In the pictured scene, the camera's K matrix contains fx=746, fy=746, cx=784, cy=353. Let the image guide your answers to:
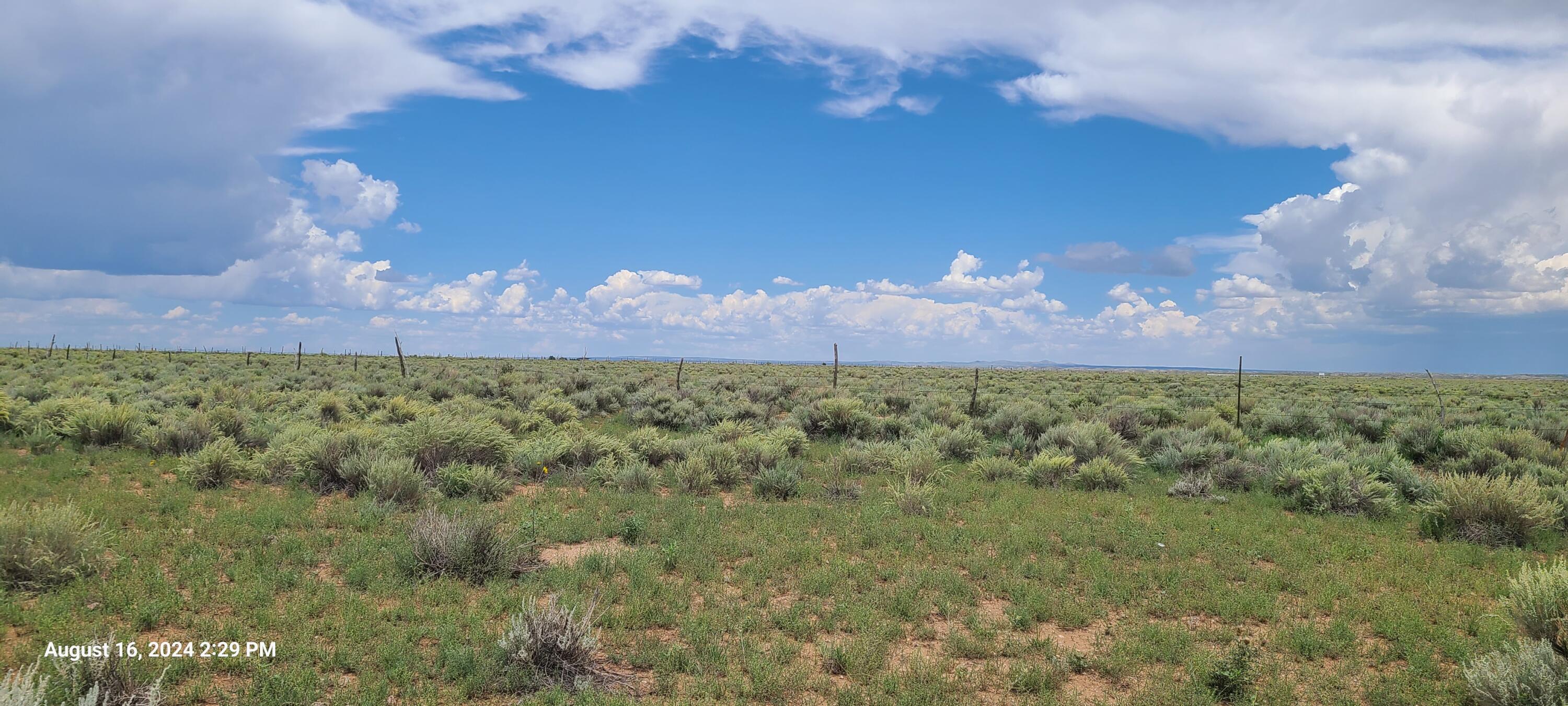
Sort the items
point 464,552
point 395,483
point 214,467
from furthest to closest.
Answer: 1. point 214,467
2. point 395,483
3. point 464,552

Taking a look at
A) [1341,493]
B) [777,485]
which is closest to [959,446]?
[777,485]

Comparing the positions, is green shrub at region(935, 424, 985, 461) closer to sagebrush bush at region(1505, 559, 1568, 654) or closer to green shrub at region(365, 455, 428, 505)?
Answer: green shrub at region(365, 455, 428, 505)

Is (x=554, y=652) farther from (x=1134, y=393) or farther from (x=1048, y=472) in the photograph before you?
(x=1134, y=393)

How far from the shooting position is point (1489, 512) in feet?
32.9

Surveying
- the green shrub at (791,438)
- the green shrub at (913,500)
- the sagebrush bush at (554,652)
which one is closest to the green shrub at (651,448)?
the green shrub at (791,438)

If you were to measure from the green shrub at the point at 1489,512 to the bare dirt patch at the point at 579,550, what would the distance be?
1099cm

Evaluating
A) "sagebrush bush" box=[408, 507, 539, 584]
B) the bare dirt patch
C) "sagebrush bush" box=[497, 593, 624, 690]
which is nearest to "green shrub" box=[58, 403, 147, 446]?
"sagebrush bush" box=[408, 507, 539, 584]

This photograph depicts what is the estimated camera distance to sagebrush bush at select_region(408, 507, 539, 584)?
767cm

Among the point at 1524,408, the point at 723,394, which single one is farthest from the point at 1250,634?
the point at 1524,408

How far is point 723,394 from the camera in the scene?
88.4ft

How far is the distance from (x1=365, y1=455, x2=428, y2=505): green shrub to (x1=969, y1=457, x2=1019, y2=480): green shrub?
380 inches

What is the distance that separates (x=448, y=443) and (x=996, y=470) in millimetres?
9969

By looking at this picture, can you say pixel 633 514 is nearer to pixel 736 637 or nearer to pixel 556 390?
pixel 736 637

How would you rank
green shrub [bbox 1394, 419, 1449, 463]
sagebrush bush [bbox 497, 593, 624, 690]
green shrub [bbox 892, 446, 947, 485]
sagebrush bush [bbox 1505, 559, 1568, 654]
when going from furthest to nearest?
1. green shrub [bbox 1394, 419, 1449, 463]
2. green shrub [bbox 892, 446, 947, 485]
3. sagebrush bush [bbox 497, 593, 624, 690]
4. sagebrush bush [bbox 1505, 559, 1568, 654]
